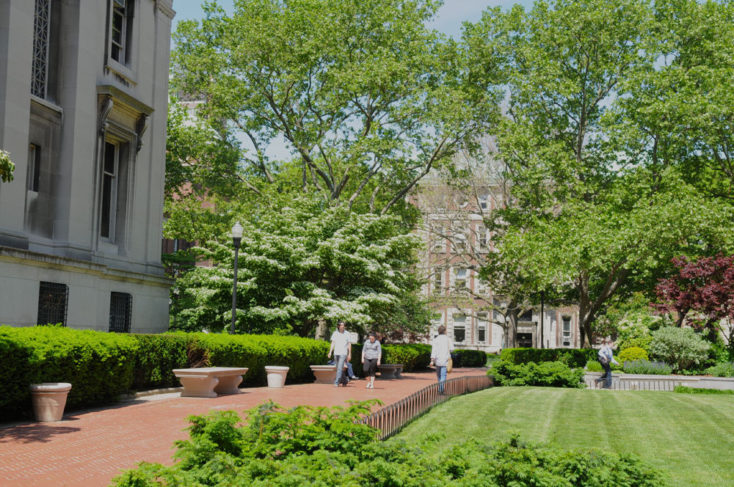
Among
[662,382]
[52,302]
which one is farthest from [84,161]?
[662,382]

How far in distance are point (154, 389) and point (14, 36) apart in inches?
388

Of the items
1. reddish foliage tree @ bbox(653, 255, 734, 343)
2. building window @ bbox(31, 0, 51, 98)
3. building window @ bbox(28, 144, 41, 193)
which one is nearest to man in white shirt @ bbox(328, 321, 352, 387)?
building window @ bbox(28, 144, 41, 193)

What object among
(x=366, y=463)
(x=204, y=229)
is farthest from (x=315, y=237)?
(x=366, y=463)

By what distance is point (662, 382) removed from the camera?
84.8ft

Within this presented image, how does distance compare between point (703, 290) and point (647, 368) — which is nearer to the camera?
point (647, 368)

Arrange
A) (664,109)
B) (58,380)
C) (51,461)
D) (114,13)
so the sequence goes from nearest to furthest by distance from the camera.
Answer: (51,461), (58,380), (114,13), (664,109)

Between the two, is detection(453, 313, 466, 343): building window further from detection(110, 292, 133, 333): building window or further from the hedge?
detection(110, 292, 133, 333): building window

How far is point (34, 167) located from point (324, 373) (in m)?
10.8

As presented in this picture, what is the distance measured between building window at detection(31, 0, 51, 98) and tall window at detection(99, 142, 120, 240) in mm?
3383

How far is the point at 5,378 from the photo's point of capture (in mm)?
11391

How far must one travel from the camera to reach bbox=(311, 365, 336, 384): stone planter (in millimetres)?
23062

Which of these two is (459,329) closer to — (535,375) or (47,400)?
(535,375)

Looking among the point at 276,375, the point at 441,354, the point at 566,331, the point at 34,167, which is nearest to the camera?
the point at 441,354

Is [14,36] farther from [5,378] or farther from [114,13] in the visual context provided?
[5,378]
